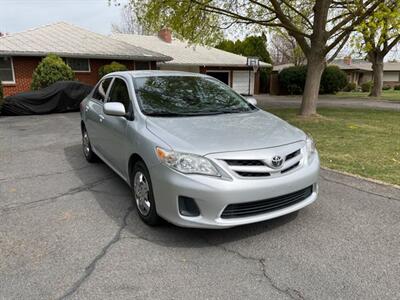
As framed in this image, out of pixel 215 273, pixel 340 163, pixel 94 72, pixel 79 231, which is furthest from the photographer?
pixel 94 72

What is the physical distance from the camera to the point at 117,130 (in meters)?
4.17


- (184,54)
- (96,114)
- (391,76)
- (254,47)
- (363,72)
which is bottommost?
(96,114)

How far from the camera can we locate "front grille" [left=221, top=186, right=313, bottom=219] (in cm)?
300

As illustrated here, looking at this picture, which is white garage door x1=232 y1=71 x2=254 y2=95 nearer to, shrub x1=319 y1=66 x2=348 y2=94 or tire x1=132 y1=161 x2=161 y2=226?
shrub x1=319 y1=66 x2=348 y2=94

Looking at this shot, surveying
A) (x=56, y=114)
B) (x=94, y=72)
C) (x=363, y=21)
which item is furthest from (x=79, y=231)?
(x=94, y=72)

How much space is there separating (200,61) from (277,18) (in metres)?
12.3

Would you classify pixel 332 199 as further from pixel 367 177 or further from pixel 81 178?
pixel 81 178

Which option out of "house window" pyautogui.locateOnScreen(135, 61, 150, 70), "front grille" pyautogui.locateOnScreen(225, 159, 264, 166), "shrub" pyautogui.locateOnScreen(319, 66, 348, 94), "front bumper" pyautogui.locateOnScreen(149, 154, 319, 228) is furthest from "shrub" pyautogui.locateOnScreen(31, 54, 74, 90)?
"shrub" pyautogui.locateOnScreen(319, 66, 348, 94)

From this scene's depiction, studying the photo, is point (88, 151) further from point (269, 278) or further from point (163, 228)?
point (269, 278)

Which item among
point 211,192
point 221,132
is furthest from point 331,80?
point 211,192

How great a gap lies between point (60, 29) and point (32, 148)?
15.3 meters

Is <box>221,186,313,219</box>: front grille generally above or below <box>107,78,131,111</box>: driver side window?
below

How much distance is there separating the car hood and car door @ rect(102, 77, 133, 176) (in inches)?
19.1

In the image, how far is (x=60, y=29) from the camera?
20062 mm
